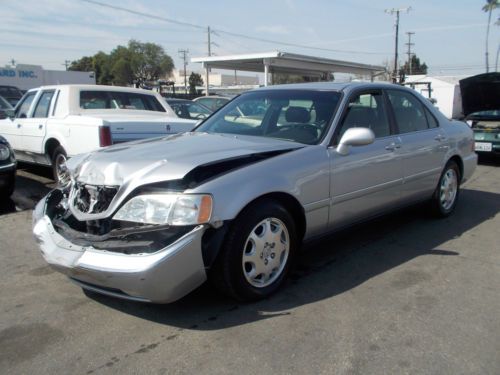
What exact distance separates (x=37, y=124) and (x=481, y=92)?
9.42m

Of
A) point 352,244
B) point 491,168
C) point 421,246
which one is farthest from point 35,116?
point 491,168

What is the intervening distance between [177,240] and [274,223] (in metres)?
0.87

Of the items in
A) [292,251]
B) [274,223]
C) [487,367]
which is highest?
[274,223]

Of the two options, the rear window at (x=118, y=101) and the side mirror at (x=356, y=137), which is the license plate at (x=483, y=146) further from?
the side mirror at (x=356, y=137)

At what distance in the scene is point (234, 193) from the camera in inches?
124

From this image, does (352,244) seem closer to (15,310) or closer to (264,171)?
(264,171)

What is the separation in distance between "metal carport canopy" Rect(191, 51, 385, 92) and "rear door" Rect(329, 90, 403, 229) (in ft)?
71.6

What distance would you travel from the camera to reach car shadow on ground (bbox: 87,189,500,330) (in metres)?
3.29

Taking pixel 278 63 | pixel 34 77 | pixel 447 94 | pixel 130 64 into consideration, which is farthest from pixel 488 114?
pixel 130 64

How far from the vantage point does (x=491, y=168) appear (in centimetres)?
1010

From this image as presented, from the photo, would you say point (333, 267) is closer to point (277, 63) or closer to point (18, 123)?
point (18, 123)

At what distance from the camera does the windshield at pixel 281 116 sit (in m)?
4.12

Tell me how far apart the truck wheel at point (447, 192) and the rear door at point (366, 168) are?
3.52 feet

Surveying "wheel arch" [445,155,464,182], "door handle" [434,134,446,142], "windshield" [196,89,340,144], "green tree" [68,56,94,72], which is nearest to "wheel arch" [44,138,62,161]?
"windshield" [196,89,340,144]
